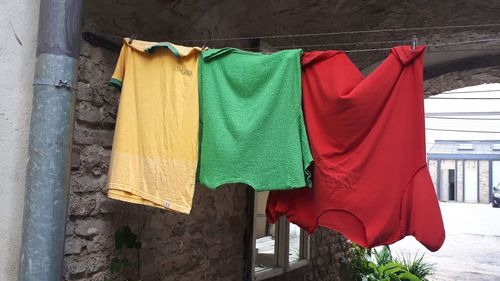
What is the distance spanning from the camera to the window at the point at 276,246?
488 cm

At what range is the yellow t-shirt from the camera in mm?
2221

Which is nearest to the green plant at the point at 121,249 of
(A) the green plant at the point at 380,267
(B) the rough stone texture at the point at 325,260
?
(B) the rough stone texture at the point at 325,260

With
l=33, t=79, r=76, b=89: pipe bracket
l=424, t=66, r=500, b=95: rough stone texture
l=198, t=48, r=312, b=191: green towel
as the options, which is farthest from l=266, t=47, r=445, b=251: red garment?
l=424, t=66, r=500, b=95: rough stone texture

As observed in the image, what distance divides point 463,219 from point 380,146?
20.4 m

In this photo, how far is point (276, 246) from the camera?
5137 mm

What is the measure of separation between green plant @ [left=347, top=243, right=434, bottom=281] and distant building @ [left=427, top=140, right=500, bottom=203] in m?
22.7

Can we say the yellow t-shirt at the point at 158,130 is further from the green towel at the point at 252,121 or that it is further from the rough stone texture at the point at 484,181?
the rough stone texture at the point at 484,181

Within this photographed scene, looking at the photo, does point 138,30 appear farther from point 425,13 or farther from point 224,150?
point 425,13

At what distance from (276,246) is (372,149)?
333cm

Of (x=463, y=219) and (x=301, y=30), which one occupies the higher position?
(x=301, y=30)

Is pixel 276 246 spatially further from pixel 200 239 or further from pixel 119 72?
pixel 119 72

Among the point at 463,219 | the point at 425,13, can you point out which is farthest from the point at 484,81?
the point at 463,219

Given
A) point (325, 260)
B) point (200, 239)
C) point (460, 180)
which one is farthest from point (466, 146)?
point (200, 239)

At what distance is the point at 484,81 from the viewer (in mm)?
6156
